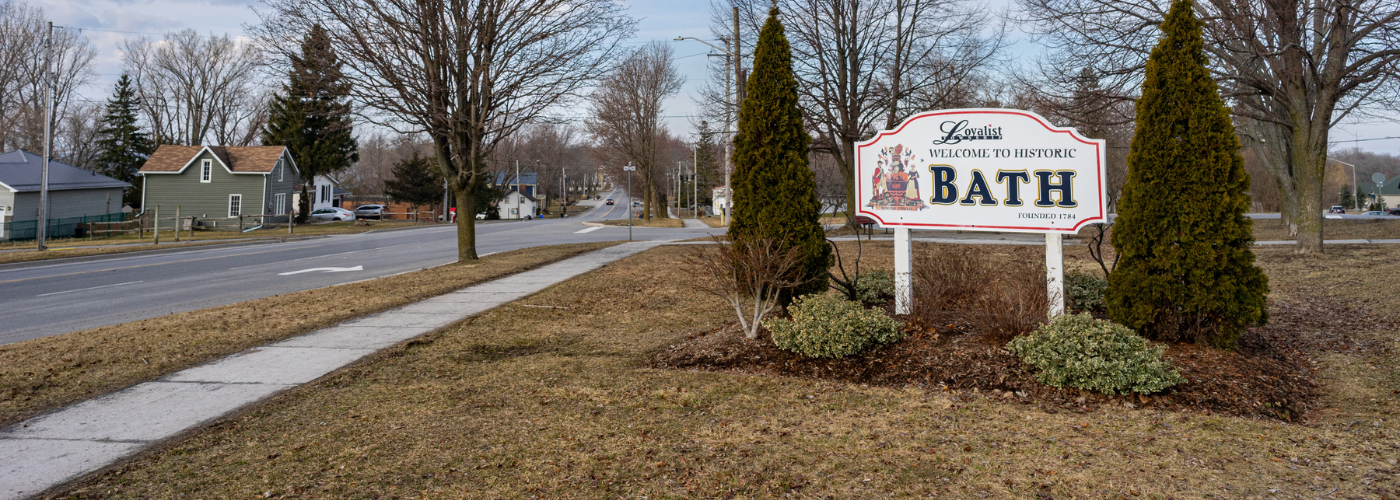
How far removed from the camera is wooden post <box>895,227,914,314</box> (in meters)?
7.65

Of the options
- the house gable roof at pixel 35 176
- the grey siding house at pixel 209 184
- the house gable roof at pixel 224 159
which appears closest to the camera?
the house gable roof at pixel 35 176

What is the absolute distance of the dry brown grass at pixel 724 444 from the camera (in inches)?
150

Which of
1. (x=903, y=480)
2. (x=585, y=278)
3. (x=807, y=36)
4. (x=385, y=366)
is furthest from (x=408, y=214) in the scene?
(x=903, y=480)

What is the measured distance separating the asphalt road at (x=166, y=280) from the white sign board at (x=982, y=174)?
32.4 ft

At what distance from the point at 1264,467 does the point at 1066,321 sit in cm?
197

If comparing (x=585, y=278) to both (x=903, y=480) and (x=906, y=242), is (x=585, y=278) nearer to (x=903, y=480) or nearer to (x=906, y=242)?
(x=906, y=242)

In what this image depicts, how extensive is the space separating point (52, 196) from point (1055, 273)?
139 feet

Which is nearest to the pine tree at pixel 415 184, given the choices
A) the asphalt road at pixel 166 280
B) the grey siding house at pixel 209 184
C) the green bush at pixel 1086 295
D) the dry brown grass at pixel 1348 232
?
the grey siding house at pixel 209 184

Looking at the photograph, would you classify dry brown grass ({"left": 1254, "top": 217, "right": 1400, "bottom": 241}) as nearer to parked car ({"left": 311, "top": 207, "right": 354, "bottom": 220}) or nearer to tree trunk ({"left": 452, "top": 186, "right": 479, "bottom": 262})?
tree trunk ({"left": 452, "top": 186, "right": 479, "bottom": 262})

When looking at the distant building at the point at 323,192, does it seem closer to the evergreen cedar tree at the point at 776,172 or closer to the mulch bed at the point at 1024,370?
the evergreen cedar tree at the point at 776,172

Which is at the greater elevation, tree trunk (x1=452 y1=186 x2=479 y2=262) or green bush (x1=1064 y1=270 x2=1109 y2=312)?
tree trunk (x1=452 y1=186 x2=479 y2=262)

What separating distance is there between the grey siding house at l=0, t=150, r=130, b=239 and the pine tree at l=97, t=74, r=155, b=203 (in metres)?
15.2

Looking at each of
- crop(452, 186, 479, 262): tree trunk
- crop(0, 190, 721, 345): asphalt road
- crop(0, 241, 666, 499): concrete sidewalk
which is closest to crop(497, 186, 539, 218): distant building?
crop(0, 190, 721, 345): asphalt road

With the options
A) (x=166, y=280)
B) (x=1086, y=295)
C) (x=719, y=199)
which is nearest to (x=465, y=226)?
(x=166, y=280)
